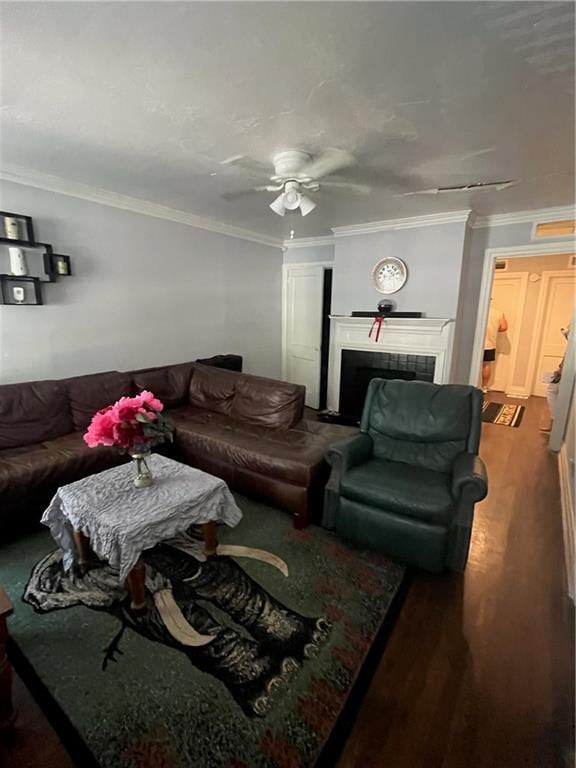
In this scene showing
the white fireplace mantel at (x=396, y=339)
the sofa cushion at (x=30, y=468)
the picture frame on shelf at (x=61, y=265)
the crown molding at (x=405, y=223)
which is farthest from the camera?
the white fireplace mantel at (x=396, y=339)

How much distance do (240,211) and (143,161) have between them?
55.6 inches

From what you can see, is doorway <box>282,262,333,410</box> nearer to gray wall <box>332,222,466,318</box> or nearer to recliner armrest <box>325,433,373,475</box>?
gray wall <box>332,222,466,318</box>

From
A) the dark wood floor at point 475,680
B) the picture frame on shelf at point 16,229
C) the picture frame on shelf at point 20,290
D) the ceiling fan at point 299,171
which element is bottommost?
the dark wood floor at point 475,680

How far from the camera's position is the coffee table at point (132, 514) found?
64.7 inches

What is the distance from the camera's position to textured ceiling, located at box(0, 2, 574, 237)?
4.09 feet

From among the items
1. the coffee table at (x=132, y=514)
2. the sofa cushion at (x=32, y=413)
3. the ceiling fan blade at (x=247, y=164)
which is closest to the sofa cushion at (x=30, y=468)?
the sofa cushion at (x=32, y=413)

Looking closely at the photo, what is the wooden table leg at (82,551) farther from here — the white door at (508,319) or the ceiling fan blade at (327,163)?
the white door at (508,319)

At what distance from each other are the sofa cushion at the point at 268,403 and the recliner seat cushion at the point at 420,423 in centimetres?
63

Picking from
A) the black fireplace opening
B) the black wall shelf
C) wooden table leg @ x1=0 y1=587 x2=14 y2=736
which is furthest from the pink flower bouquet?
the black fireplace opening

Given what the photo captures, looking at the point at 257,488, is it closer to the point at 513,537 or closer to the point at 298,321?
the point at 513,537

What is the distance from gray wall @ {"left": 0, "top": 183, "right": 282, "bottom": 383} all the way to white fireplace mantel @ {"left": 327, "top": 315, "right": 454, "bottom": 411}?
130 cm

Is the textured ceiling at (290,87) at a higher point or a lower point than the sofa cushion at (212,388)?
higher

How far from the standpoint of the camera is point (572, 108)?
1756mm

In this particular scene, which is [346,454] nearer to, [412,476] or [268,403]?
[412,476]
